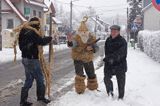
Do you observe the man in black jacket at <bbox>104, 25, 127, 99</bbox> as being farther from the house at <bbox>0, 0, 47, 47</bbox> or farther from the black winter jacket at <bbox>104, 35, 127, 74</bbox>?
the house at <bbox>0, 0, 47, 47</bbox>

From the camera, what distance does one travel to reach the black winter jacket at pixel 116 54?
30.8 ft

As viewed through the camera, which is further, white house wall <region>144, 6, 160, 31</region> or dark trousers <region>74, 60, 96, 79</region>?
white house wall <region>144, 6, 160, 31</region>

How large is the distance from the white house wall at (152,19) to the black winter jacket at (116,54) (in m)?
26.8

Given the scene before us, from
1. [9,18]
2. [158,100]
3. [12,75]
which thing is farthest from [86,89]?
[9,18]

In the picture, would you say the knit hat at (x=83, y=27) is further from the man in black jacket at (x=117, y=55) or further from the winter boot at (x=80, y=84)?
the winter boot at (x=80, y=84)

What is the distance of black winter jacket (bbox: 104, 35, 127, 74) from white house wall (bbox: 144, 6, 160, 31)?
2681 cm

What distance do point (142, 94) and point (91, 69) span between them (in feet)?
4.28

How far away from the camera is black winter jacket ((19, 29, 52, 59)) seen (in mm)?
9141

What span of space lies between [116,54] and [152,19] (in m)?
31.6

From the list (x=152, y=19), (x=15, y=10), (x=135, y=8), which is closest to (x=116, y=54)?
(x=152, y=19)

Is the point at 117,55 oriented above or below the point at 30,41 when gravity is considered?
below

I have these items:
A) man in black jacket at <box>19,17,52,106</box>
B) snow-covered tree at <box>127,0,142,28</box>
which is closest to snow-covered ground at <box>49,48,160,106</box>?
man in black jacket at <box>19,17,52,106</box>

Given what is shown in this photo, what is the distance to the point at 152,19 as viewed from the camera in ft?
132

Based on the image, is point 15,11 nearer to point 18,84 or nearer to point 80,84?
point 18,84
